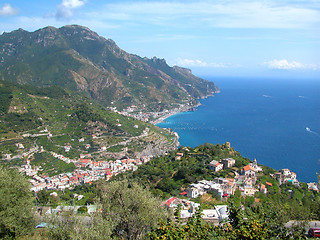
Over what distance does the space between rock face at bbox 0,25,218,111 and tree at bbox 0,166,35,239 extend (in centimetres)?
10318

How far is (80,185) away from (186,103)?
103 meters

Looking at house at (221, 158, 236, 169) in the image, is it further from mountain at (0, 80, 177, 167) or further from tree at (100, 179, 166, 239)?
mountain at (0, 80, 177, 167)

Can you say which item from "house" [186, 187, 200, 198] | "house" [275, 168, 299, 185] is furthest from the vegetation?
"house" [275, 168, 299, 185]

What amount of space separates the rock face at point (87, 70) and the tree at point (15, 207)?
339 feet

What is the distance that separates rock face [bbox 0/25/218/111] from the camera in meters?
124

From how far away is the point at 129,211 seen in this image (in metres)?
11.9

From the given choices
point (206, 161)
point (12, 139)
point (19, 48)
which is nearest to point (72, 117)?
point (12, 139)

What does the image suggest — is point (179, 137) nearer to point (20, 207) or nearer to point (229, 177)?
point (229, 177)

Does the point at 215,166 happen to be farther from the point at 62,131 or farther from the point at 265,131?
the point at 265,131

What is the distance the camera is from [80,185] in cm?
4188

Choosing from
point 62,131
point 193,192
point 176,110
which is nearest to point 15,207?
point 193,192

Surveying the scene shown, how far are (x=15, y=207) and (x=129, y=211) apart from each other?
580 centimetres

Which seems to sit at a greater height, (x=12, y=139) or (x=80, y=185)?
(x=12, y=139)

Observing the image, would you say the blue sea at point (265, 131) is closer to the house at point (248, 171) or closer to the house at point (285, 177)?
the house at point (285, 177)
